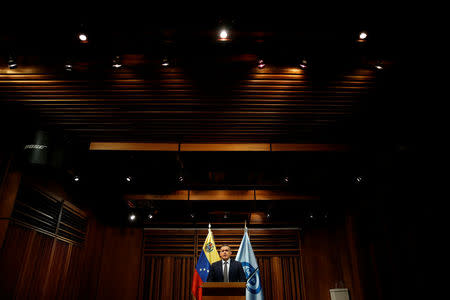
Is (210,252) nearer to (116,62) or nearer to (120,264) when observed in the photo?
(120,264)

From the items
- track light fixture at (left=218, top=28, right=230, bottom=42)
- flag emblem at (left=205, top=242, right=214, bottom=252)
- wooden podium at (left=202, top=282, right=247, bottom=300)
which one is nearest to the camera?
track light fixture at (left=218, top=28, right=230, bottom=42)

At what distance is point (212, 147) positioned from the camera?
5320mm

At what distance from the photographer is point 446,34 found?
10.8 feet

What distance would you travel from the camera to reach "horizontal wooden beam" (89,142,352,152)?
5.28 metres

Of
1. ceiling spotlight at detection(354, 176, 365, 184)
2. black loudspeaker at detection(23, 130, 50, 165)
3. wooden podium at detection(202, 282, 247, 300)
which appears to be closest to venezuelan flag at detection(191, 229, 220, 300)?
wooden podium at detection(202, 282, 247, 300)

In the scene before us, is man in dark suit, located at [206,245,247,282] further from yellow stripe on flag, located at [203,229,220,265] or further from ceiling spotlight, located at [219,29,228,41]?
ceiling spotlight, located at [219,29,228,41]

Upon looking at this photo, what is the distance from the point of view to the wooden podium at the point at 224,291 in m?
3.52

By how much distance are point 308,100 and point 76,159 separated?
3.77 meters

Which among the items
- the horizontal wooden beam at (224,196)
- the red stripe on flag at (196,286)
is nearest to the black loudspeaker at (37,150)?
the horizontal wooden beam at (224,196)

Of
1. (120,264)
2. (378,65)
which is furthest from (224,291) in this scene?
(120,264)

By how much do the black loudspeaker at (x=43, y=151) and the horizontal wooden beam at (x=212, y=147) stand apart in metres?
0.94

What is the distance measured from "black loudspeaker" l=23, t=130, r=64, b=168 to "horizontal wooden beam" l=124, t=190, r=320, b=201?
3.37 meters

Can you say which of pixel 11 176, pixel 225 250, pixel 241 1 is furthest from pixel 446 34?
pixel 11 176

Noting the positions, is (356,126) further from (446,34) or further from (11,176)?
(11,176)
